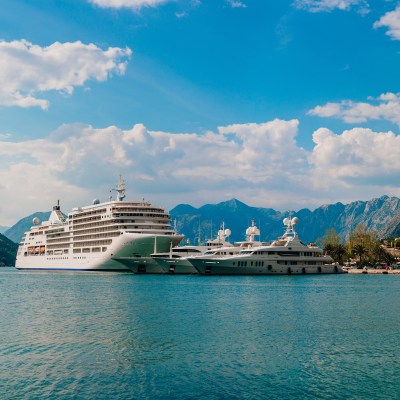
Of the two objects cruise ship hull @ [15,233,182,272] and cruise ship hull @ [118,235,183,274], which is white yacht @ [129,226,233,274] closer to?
cruise ship hull @ [118,235,183,274]

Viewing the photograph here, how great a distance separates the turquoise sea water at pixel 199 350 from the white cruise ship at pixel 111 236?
7607 centimetres

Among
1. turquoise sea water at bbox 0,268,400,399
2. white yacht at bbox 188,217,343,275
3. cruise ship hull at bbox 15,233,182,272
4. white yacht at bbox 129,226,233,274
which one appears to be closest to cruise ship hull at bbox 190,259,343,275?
white yacht at bbox 188,217,343,275

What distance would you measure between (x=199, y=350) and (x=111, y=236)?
116068mm

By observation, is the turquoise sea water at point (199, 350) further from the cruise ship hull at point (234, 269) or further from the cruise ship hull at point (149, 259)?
the cruise ship hull at point (149, 259)

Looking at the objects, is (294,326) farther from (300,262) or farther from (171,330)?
(300,262)

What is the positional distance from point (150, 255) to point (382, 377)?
116192mm

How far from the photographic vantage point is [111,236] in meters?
150

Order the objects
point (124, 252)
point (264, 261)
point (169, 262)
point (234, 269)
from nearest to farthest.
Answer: point (234, 269) < point (264, 261) < point (169, 262) < point (124, 252)

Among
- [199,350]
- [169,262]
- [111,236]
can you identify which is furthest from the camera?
[111,236]

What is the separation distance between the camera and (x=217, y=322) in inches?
2005

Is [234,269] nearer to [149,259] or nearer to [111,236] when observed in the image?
[149,259]

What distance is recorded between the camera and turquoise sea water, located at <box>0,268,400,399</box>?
92.8 feet

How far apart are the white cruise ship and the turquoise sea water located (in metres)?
76.1

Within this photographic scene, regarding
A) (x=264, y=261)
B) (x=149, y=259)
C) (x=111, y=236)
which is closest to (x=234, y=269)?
(x=264, y=261)
